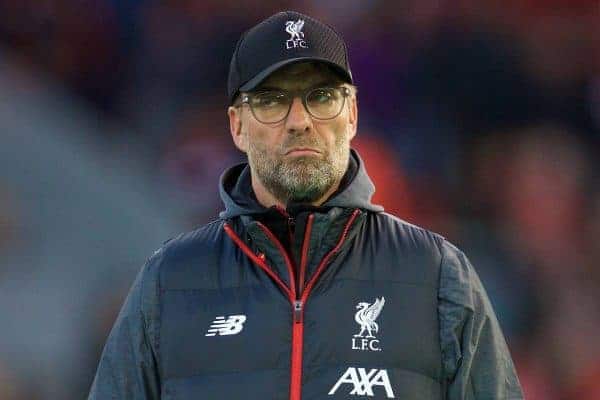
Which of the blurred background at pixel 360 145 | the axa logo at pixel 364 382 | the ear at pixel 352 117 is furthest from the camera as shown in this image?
the blurred background at pixel 360 145

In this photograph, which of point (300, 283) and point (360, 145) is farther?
point (360, 145)

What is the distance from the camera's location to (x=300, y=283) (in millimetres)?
1970

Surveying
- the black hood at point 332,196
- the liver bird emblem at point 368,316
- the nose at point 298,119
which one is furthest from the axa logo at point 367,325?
the nose at point 298,119

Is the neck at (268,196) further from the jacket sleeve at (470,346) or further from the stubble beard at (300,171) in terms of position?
the jacket sleeve at (470,346)

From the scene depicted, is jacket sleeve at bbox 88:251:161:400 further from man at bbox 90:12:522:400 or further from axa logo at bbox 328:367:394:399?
axa logo at bbox 328:367:394:399

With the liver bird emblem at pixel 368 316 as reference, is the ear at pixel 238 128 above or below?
above

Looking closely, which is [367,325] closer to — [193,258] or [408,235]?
[408,235]

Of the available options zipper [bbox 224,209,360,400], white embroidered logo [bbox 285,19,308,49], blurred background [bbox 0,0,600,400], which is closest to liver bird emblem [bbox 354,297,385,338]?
zipper [bbox 224,209,360,400]

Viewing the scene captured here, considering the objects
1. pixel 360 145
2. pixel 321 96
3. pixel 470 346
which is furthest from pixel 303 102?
pixel 360 145

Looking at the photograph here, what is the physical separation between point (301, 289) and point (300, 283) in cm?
1

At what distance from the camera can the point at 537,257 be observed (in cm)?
398

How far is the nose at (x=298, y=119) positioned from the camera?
2004 millimetres

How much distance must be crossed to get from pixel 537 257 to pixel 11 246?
195 centimetres

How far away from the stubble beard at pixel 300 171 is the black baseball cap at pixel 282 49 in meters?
0.13
